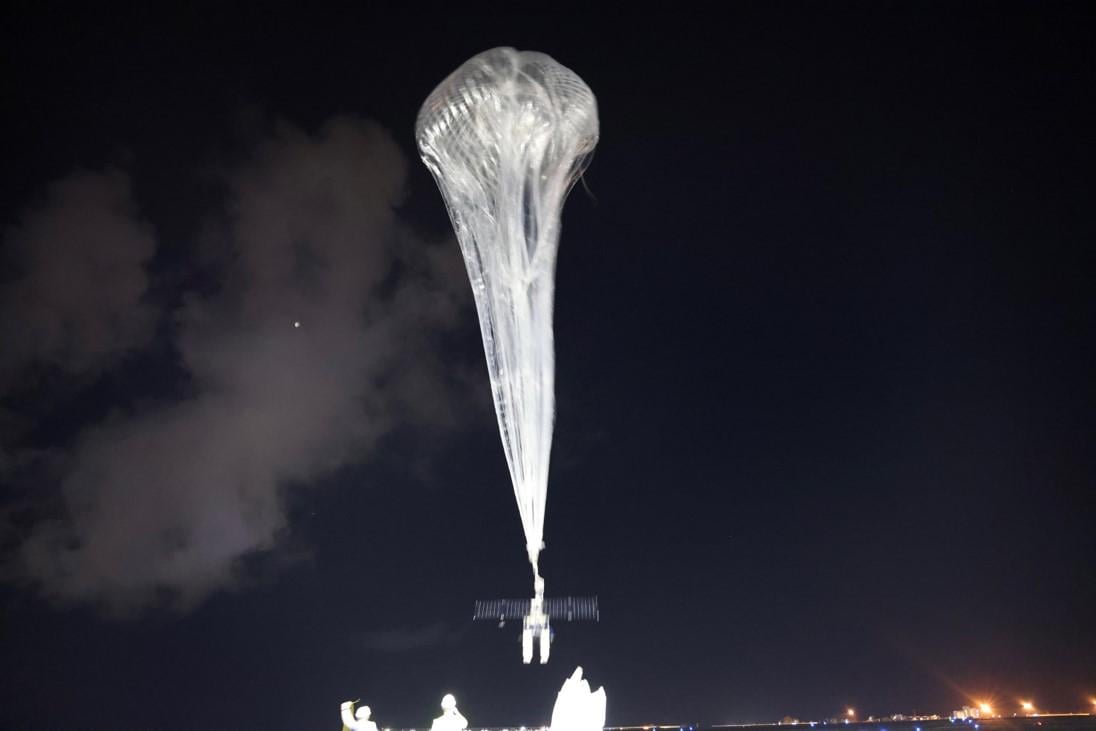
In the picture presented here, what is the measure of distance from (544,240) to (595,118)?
95.8 inches

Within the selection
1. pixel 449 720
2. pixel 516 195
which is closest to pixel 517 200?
pixel 516 195

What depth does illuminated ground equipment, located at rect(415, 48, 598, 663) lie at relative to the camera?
1353cm

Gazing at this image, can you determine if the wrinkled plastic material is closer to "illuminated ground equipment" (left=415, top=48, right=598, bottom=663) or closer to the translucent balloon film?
"illuminated ground equipment" (left=415, top=48, right=598, bottom=663)

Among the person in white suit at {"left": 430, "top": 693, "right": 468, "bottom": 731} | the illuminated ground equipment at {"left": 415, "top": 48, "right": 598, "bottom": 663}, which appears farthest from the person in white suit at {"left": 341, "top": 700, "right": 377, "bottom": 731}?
the illuminated ground equipment at {"left": 415, "top": 48, "right": 598, "bottom": 663}

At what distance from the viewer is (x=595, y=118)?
1452cm

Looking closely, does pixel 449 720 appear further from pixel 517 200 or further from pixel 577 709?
pixel 517 200

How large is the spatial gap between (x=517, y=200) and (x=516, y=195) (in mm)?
91

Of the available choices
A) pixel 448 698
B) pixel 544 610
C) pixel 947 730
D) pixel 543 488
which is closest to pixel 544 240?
pixel 543 488

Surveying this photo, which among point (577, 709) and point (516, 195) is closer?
point (577, 709)

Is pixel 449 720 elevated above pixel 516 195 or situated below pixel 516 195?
below

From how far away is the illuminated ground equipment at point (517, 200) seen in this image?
533 inches

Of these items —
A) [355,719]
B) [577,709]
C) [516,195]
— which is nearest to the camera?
[355,719]

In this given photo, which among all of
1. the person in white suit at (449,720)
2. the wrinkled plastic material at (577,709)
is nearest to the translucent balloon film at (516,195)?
the wrinkled plastic material at (577,709)

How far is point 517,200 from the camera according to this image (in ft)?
47.0
